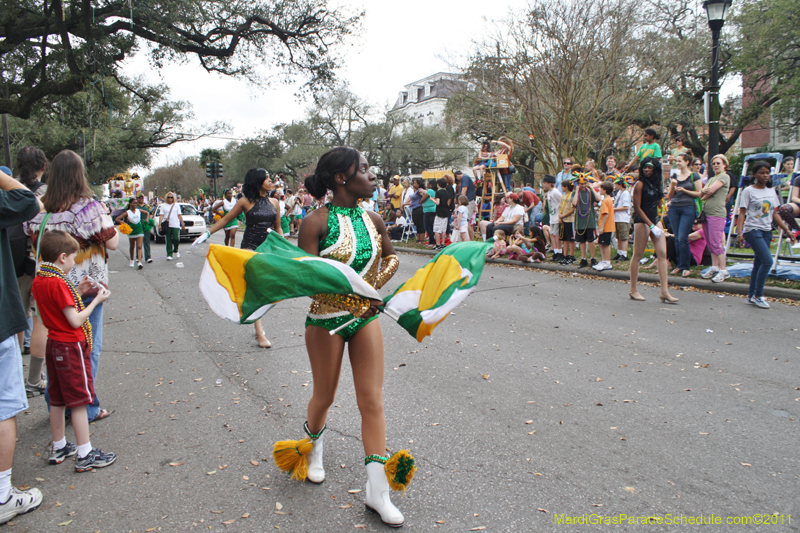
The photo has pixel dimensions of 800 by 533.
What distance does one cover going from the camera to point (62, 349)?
346 cm

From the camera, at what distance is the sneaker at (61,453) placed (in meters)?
3.54

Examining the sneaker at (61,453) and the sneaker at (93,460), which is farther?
the sneaker at (61,453)

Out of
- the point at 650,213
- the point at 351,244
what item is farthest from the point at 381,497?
the point at 650,213

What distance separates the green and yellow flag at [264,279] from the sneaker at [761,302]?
717 centimetres

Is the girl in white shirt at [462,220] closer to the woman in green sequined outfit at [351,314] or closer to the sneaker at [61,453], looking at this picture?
the woman in green sequined outfit at [351,314]

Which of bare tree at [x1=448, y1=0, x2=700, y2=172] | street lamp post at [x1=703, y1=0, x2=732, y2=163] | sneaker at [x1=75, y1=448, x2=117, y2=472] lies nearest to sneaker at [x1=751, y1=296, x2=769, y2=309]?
street lamp post at [x1=703, y1=0, x2=732, y2=163]

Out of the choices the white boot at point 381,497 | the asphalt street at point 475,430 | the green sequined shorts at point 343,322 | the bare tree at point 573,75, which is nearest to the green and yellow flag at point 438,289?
the green sequined shorts at point 343,322

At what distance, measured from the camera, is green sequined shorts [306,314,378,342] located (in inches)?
112

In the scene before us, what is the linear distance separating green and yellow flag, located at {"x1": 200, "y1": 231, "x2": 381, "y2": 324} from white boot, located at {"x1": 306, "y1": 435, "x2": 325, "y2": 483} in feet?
3.17

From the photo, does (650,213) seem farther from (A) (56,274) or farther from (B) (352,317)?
(A) (56,274)

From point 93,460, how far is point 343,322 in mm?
2070

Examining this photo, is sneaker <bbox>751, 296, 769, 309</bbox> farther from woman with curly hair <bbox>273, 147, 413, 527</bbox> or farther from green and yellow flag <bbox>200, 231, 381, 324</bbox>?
green and yellow flag <bbox>200, 231, 381, 324</bbox>

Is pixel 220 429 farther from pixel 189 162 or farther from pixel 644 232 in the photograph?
pixel 189 162

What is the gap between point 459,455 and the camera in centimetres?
351
